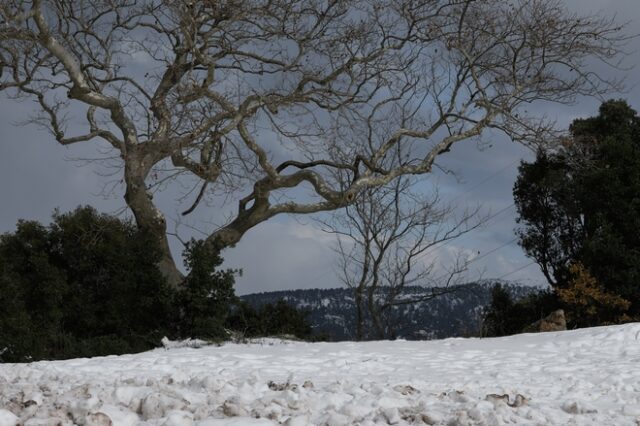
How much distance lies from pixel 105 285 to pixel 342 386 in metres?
7.65

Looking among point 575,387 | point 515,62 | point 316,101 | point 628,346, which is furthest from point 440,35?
point 575,387

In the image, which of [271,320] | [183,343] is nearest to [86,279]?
[183,343]

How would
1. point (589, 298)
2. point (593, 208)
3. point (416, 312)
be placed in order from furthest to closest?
point (593, 208), point (589, 298), point (416, 312)

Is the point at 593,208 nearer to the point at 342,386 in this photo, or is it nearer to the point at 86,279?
the point at 86,279

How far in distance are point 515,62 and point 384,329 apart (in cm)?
640

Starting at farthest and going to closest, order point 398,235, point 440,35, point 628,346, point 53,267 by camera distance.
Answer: point 398,235 → point 440,35 → point 53,267 → point 628,346

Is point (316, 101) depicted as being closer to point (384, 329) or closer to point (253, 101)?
point (253, 101)

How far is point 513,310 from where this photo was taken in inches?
722

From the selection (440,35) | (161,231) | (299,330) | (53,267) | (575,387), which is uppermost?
(440,35)

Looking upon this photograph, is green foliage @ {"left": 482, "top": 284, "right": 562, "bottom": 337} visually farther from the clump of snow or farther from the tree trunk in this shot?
the clump of snow

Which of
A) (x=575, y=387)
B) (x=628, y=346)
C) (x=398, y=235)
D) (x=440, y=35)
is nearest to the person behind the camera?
(x=575, y=387)

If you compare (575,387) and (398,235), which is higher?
(398,235)

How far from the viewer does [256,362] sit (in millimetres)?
7461

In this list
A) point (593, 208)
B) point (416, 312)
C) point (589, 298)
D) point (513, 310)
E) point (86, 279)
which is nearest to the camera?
point (86, 279)
